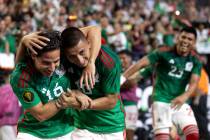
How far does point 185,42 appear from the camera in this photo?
318 inches

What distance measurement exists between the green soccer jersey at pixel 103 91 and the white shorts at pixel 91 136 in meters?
0.04

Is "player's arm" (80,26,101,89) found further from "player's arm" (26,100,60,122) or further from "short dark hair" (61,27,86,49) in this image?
"player's arm" (26,100,60,122)

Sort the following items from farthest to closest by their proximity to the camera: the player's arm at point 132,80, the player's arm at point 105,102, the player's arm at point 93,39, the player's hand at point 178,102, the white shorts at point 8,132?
the player's arm at point 132,80 < the white shorts at point 8,132 < the player's hand at point 178,102 < the player's arm at point 105,102 < the player's arm at point 93,39

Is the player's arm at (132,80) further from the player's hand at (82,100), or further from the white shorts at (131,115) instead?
the player's hand at (82,100)

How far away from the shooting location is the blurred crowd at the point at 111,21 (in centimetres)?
1559

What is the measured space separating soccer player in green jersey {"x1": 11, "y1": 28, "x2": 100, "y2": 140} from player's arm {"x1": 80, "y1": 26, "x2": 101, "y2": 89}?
0.16 m

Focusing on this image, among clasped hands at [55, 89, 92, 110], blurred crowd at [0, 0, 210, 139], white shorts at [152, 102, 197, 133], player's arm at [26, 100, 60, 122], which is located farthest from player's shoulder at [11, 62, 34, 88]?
blurred crowd at [0, 0, 210, 139]

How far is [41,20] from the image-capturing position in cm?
1698

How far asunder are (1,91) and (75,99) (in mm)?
3381

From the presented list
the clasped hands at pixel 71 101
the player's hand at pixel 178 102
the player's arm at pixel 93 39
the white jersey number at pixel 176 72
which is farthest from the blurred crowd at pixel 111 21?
the clasped hands at pixel 71 101

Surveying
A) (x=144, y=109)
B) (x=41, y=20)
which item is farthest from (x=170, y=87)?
(x=41, y=20)

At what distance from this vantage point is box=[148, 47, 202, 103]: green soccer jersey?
8242 mm

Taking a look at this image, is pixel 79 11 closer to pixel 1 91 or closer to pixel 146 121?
pixel 146 121

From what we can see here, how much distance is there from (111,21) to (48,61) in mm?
14538
